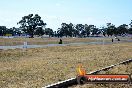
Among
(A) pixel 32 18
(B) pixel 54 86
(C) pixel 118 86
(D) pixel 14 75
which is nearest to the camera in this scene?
(B) pixel 54 86

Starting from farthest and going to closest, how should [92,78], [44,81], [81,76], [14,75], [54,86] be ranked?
1. [14,75]
2. [44,81]
3. [54,86]
4. [81,76]
5. [92,78]

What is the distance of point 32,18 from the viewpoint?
15012 centimetres

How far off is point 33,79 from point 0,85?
204cm

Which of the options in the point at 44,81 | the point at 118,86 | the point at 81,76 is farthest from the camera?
the point at 44,81

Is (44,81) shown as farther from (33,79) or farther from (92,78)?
(92,78)

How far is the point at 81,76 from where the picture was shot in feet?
34.1

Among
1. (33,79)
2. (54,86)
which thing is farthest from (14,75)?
(54,86)

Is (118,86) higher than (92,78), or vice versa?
(92,78)

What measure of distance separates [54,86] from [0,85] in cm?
226

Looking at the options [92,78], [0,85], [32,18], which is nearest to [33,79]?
[0,85]

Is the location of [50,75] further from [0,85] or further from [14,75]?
[0,85]

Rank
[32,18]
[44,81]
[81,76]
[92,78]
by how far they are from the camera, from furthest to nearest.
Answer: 1. [32,18]
2. [44,81]
3. [81,76]
4. [92,78]

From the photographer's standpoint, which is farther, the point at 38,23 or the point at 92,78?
the point at 38,23

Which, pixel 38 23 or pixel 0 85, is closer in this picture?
pixel 0 85
